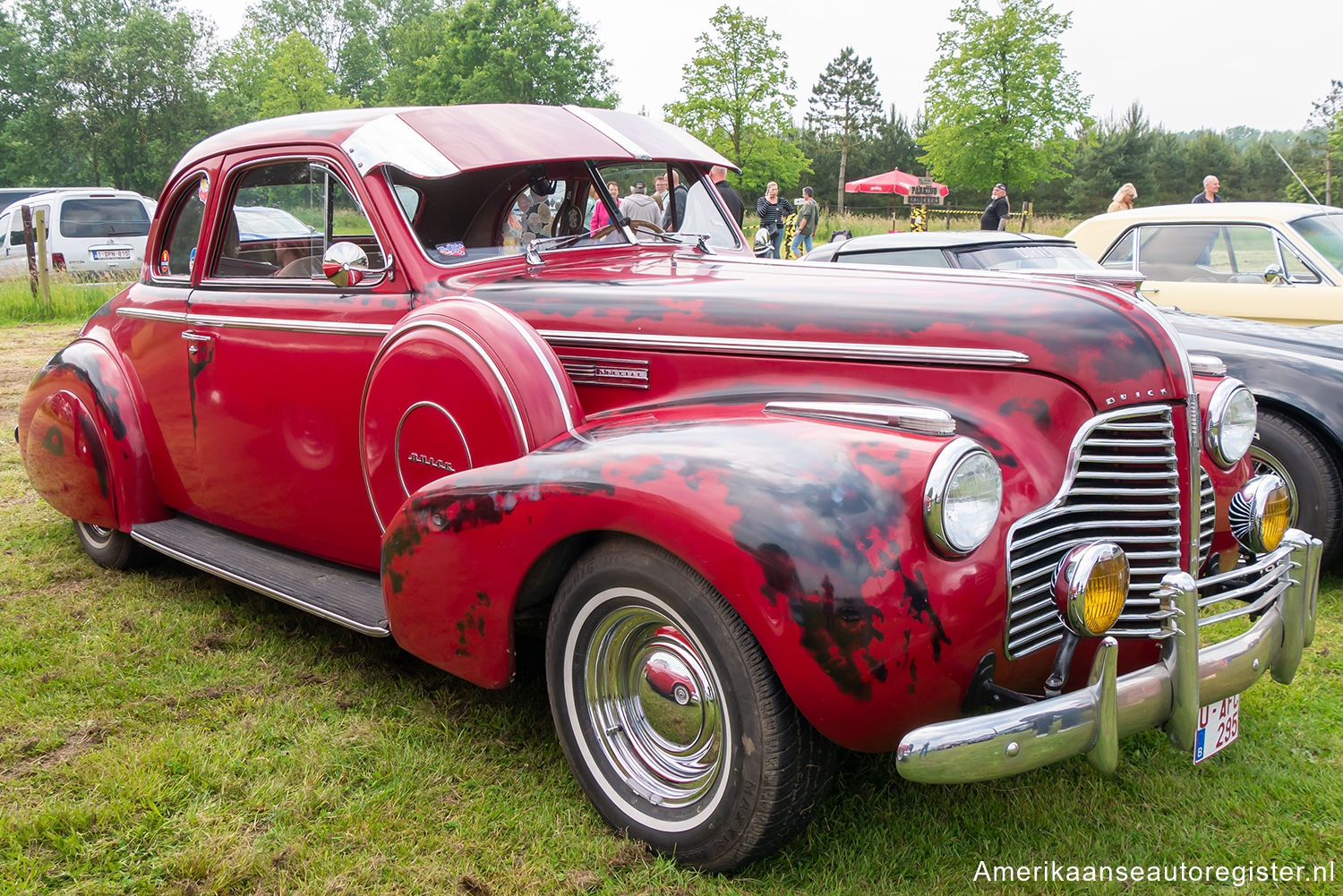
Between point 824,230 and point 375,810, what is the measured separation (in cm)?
2975

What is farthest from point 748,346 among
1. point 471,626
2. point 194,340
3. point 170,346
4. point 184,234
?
point 184,234

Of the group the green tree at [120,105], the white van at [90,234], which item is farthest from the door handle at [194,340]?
the green tree at [120,105]

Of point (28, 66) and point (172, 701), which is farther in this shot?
point (28, 66)

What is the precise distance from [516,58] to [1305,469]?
46554 millimetres

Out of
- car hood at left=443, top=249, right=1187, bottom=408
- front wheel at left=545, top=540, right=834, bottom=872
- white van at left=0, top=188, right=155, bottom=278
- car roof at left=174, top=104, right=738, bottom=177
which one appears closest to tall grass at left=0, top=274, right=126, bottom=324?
white van at left=0, top=188, right=155, bottom=278

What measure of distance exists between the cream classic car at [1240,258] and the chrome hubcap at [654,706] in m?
5.67

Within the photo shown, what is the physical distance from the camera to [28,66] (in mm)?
43406

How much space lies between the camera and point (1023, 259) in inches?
284

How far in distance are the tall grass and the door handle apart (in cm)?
1078

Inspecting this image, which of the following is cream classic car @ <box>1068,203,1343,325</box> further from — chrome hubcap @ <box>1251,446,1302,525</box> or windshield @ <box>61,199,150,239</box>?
windshield @ <box>61,199,150,239</box>

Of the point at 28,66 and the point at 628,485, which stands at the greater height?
the point at 28,66

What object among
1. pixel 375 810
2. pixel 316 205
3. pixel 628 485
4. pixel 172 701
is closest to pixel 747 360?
pixel 628 485

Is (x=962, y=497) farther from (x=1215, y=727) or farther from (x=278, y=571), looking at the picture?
(x=278, y=571)

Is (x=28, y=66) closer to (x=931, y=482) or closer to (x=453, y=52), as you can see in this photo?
(x=453, y=52)
